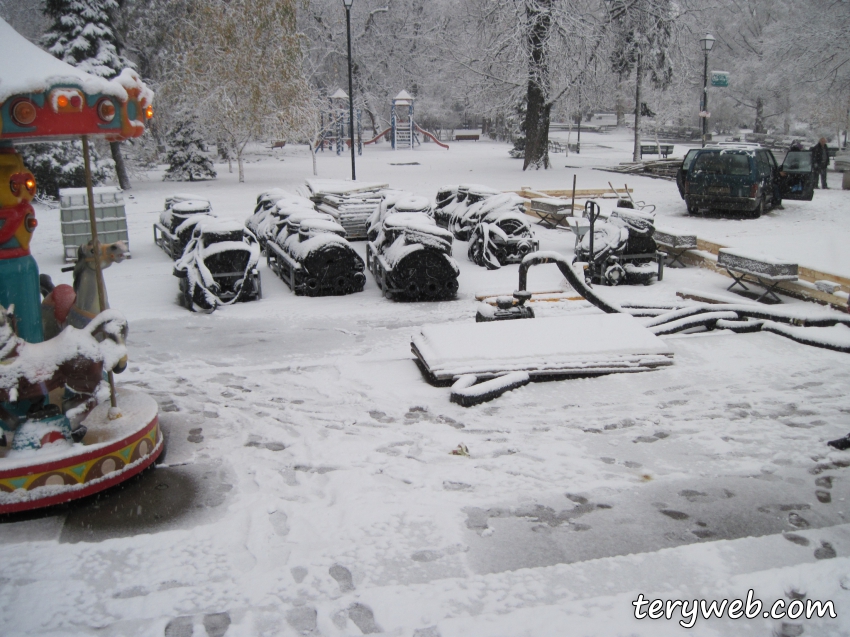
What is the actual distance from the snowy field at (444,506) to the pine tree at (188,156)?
21.4m

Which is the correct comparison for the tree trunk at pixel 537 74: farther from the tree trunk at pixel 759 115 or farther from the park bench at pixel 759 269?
the tree trunk at pixel 759 115

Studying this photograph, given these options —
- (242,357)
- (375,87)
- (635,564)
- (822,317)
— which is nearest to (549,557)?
(635,564)

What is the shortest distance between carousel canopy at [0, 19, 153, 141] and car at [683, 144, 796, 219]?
14757 mm

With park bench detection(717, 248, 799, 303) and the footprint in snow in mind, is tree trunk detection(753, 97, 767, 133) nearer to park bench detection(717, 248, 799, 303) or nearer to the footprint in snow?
park bench detection(717, 248, 799, 303)

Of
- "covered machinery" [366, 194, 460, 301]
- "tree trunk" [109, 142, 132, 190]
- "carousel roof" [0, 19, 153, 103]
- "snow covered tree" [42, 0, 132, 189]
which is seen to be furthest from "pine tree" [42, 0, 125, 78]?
"carousel roof" [0, 19, 153, 103]

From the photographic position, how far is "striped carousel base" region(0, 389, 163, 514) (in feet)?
15.5

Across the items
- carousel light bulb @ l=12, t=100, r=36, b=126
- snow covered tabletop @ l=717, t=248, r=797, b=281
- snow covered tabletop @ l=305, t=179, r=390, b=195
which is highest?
carousel light bulb @ l=12, t=100, r=36, b=126

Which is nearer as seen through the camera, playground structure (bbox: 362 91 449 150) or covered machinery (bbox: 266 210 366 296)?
covered machinery (bbox: 266 210 366 296)

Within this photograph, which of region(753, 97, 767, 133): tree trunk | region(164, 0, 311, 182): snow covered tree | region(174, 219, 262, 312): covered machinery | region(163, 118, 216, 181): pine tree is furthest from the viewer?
region(753, 97, 767, 133): tree trunk

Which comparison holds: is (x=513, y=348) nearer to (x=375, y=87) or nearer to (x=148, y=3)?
(x=148, y=3)

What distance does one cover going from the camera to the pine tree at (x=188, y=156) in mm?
28109

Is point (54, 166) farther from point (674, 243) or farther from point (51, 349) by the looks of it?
point (51, 349)

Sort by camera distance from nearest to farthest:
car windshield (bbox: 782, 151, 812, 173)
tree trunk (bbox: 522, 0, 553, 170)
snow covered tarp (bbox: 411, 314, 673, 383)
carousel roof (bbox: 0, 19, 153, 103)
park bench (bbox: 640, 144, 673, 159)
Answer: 1. carousel roof (bbox: 0, 19, 153, 103)
2. snow covered tarp (bbox: 411, 314, 673, 383)
3. car windshield (bbox: 782, 151, 812, 173)
4. tree trunk (bbox: 522, 0, 553, 170)
5. park bench (bbox: 640, 144, 673, 159)

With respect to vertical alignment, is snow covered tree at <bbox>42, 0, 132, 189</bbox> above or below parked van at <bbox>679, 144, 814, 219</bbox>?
above
